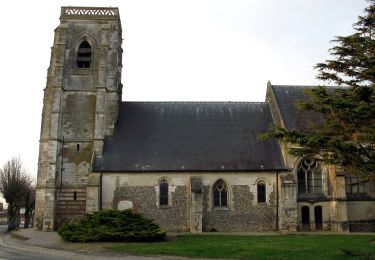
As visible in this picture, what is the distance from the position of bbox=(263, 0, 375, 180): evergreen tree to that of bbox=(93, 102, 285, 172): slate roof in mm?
13905

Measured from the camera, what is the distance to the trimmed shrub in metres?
24.0

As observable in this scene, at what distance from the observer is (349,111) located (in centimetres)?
1650

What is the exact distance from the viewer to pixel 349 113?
54.3ft

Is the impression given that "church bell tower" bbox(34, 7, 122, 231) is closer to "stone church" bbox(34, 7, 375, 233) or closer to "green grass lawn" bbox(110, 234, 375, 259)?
"stone church" bbox(34, 7, 375, 233)

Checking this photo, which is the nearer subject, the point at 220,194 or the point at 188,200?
the point at 188,200

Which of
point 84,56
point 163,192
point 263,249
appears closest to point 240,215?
point 163,192

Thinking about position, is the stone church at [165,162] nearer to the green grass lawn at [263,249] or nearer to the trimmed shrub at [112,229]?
the trimmed shrub at [112,229]

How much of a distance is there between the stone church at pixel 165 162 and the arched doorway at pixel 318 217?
72mm

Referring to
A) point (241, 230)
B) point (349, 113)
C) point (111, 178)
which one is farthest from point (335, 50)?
point (111, 178)

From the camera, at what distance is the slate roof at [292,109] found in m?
33.0

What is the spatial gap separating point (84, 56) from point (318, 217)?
73.3ft

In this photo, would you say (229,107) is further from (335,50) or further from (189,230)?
Answer: (335,50)

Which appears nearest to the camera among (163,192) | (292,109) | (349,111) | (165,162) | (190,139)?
(349,111)

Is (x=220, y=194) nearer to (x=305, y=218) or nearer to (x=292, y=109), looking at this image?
(x=305, y=218)
